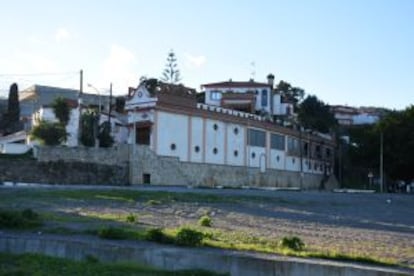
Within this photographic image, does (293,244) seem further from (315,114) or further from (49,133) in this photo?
(315,114)

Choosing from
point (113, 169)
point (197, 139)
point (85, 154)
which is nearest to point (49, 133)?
point (85, 154)

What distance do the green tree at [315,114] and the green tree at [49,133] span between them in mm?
40986

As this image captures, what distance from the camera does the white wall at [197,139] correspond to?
228 feet

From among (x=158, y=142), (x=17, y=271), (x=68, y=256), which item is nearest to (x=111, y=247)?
(x=68, y=256)

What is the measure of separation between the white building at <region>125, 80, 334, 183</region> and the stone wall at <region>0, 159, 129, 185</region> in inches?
267

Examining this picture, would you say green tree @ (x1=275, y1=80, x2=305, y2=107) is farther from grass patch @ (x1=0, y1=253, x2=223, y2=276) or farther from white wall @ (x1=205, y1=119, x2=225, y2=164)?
grass patch @ (x1=0, y1=253, x2=223, y2=276)

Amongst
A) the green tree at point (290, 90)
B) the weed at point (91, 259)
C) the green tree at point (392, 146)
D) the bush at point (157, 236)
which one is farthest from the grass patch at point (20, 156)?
the green tree at point (290, 90)

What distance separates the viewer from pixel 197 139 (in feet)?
230

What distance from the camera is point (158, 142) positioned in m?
65.6

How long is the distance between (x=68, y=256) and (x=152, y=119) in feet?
183

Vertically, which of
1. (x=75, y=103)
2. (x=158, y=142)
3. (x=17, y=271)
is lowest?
(x=17, y=271)

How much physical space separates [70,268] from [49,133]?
5729 cm

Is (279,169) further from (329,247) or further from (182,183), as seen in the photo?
(329,247)

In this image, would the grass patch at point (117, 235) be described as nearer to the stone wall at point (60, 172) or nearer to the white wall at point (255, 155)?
the stone wall at point (60, 172)
